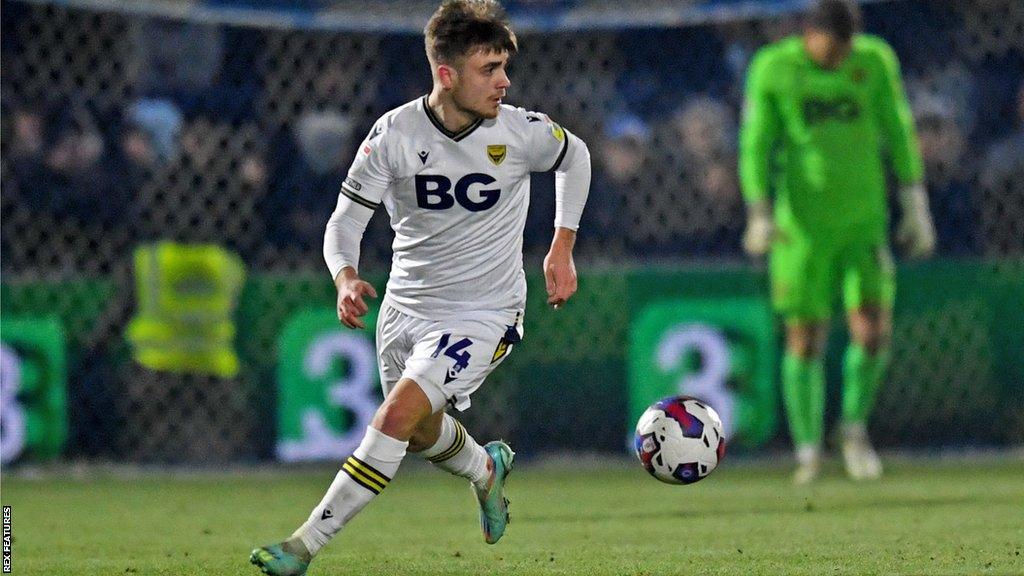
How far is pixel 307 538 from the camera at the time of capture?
16.1 feet

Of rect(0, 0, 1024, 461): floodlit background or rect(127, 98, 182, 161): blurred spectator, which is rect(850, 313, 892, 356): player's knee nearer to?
rect(0, 0, 1024, 461): floodlit background

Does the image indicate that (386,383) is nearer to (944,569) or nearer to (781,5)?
(944,569)

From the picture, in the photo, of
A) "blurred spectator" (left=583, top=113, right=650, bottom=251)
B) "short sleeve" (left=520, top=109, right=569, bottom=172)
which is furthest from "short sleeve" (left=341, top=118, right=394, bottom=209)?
"blurred spectator" (left=583, top=113, right=650, bottom=251)

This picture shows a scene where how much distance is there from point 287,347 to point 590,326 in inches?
64.5

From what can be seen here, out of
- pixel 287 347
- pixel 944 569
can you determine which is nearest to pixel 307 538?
pixel 944 569

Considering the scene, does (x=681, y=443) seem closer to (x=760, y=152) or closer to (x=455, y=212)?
(x=455, y=212)

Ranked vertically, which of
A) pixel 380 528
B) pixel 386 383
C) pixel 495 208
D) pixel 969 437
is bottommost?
pixel 969 437

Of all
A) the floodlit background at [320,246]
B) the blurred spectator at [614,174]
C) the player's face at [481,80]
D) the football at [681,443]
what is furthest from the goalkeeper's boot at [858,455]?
the player's face at [481,80]

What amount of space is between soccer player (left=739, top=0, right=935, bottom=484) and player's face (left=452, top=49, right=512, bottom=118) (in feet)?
11.5

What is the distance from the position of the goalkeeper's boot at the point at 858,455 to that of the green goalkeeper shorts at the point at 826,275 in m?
0.59

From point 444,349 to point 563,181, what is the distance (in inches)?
31.4

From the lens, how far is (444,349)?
214 inches

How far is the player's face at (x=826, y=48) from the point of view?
8641 mm

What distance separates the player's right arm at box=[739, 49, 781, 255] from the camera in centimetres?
877
